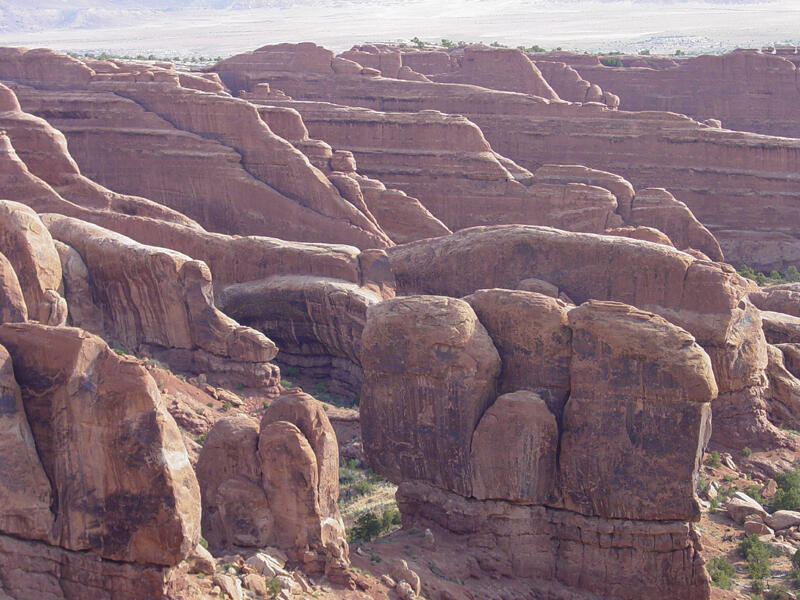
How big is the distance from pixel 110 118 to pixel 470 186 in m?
15.8

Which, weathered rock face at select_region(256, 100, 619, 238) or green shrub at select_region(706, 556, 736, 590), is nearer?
green shrub at select_region(706, 556, 736, 590)

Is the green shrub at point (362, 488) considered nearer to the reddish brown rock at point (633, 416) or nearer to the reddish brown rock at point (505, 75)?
the reddish brown rock at point (633, 416)

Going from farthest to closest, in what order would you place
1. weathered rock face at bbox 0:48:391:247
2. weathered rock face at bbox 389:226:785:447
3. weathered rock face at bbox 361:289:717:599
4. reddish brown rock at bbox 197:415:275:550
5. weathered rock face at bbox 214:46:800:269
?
weathered rock face at bbox 214:46:800:269 → weathered rock face at bbox 0:48:391:247 → weathered rock face at bbox 389:226:785:447 → weathered rock face at bbox 361:289:717:599 → reddish brown rock at bbox 197:415:275:550

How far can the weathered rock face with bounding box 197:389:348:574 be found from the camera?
21688 mm

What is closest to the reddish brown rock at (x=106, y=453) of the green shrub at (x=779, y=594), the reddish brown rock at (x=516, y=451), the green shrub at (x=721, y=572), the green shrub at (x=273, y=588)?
the green shrub at (x=273, y=588)

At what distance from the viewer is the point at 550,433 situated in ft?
78.7

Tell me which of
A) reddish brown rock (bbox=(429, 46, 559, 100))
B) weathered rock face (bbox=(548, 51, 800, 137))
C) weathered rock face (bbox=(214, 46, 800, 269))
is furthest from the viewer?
weathered rock face (bbox=(548, 51, 800, 137))

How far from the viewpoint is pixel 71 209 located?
39375 millimetres

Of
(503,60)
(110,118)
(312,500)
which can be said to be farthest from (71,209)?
(503,60)

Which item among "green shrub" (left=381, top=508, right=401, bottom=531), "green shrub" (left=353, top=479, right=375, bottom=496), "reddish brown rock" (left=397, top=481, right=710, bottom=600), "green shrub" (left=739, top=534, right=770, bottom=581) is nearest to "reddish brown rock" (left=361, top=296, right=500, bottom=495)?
"green shrub" (left=381, top=508, right=401, bottom=531)

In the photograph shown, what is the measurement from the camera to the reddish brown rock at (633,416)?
23.2 m

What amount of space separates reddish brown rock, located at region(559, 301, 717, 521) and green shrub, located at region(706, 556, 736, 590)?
265cm

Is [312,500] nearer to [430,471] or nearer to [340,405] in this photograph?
[430,471]

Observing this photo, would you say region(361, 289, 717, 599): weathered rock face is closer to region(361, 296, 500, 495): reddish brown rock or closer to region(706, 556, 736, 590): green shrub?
region(361, 296, 500, 495): reddish brown rock
